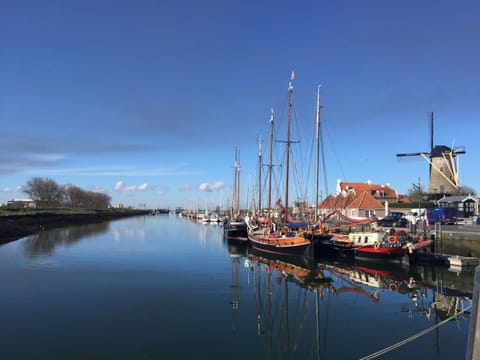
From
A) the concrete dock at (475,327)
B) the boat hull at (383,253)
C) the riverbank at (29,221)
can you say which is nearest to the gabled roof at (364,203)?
Answer: the boat hull at (383,253)

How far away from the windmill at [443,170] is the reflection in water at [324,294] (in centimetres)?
3923

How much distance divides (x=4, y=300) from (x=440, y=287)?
25421 millimetres

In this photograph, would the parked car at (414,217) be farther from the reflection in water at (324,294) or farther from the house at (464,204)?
the reflection in water at (324,294)

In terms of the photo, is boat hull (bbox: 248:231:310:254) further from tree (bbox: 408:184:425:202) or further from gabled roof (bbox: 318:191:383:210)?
tree (bbox: 408:184:425:202)

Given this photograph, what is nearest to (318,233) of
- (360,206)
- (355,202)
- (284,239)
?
(284,239)

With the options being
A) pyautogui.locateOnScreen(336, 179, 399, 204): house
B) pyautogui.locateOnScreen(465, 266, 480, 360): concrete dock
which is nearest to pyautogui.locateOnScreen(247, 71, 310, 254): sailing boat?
pyautogui.locateOnScreen(465, 266, 480, 360): concrete dock

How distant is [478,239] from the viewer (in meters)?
33.4

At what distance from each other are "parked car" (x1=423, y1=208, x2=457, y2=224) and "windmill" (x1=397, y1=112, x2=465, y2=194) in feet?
36.1

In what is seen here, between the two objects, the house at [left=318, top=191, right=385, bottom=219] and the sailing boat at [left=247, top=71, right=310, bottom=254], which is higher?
the house at [left=318, top=191, right=385, bottom=219]

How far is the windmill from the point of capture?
217 ft

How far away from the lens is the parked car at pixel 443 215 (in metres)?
49.4

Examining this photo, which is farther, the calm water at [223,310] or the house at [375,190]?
the house at [375,190]

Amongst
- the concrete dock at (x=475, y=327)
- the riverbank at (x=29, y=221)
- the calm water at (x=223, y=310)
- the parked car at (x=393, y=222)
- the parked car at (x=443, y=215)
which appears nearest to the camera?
the concrete dock at (x=475, y=327)

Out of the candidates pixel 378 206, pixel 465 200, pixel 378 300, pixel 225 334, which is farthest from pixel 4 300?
pixel 378 206
